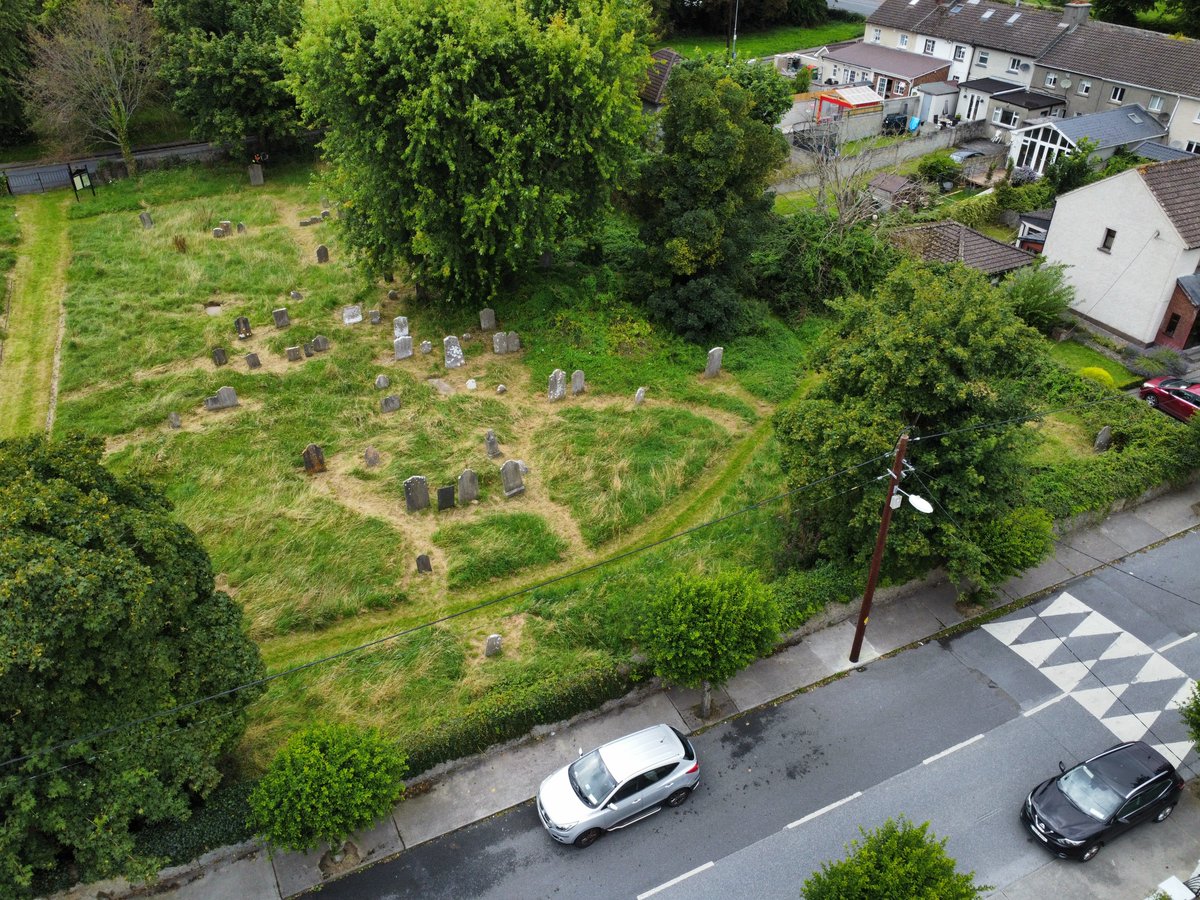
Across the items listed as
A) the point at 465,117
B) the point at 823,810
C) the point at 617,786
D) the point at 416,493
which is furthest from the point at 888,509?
the point at 465,117

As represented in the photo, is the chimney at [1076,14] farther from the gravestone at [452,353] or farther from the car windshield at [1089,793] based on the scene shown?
the car windshield at [1089,793]

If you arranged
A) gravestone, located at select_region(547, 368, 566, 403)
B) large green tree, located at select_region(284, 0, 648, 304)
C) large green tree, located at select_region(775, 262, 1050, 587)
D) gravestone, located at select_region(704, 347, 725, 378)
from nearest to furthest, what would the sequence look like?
large green tree, located at select_region(775, 262, 1050, 587) → large green tree, located at select_region(284, 0, 648, 304) → gravestone, located at select_region(547, 368, 566, 403) → gravestone, located at select_region(704, 347, 725, 378)

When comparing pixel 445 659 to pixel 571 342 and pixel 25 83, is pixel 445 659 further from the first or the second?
pixel 25 83

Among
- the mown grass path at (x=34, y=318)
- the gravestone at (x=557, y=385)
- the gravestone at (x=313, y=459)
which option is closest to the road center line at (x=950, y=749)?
the gravestone at (x=557, y=385)

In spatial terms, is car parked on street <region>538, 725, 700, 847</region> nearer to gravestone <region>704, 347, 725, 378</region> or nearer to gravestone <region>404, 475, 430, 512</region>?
gravestone <region>404, 475, 430, 512</region>

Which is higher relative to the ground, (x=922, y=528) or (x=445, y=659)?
(x=922, y=528)

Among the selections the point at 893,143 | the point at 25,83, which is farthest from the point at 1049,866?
the point at 25,83

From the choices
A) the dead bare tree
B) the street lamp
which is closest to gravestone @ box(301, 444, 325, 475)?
the street lamp
